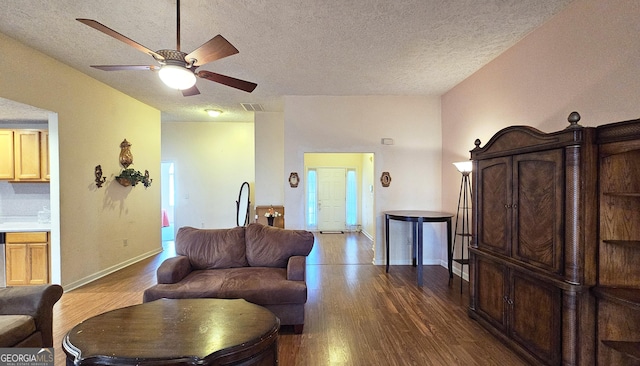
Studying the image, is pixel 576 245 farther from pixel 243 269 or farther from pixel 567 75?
pixel 243 269

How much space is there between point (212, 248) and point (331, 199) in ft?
18.8

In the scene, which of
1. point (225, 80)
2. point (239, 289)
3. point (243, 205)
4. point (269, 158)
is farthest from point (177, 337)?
point (243, 205)

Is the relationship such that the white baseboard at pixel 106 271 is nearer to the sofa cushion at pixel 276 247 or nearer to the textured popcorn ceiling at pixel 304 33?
the sofa cushion at pixel 276 247

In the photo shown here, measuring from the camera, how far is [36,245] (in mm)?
3688

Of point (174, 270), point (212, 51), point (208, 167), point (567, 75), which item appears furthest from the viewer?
point (208, 167)

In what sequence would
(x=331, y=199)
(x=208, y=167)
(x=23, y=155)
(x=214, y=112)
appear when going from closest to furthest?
(x=23, y=155), (x=214, y=112), (x=208, y=167), (x=331, y=199)

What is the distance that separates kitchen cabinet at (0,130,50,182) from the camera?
3.96 m

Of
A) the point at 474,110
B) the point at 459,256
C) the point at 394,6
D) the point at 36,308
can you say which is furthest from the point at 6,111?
the point at 459,256

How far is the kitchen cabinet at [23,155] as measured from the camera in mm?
3957

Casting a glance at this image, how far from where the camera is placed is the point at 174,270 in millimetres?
2783

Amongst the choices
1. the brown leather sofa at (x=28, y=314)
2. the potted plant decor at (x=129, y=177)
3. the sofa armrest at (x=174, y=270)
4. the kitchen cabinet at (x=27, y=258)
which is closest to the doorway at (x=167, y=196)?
the potted plant decor at (x=129, y=177)

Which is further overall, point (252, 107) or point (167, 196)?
point (167, 196)

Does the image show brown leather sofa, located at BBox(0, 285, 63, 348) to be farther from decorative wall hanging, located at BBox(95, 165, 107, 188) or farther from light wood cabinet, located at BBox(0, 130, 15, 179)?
light wood cabinet, located at BBox(0, 130, 15, 179)

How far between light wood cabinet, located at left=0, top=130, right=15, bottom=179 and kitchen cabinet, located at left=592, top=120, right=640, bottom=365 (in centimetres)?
633
